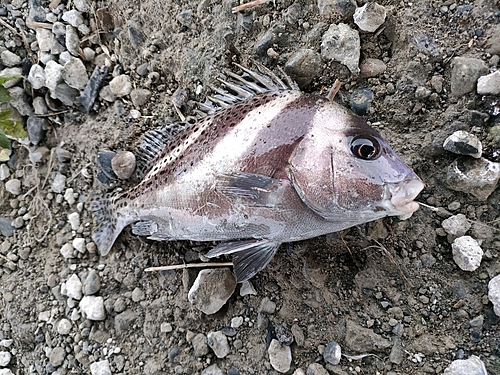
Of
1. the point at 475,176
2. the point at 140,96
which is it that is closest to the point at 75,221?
the point at 140,96

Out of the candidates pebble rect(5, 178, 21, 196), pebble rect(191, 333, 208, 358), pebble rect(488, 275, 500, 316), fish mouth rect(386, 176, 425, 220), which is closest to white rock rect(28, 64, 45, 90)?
pebble rect(5, 178, 21, 196)

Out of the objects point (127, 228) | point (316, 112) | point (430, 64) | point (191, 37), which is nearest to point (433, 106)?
point (430, 64)

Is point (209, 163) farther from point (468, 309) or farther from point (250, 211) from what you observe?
point (468, 309)

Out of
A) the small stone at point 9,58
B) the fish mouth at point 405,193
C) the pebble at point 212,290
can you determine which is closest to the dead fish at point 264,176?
the fish mouth at point 405,193

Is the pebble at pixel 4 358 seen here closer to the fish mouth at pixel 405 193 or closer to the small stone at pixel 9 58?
the small stone at pixel 9 58

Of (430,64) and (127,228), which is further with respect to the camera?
(127,228)

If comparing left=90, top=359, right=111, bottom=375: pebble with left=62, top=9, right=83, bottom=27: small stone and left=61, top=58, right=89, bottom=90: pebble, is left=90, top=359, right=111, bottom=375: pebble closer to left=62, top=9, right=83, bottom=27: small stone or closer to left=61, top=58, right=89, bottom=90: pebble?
left=61, top=58, right=89, bottom=90: pebble
